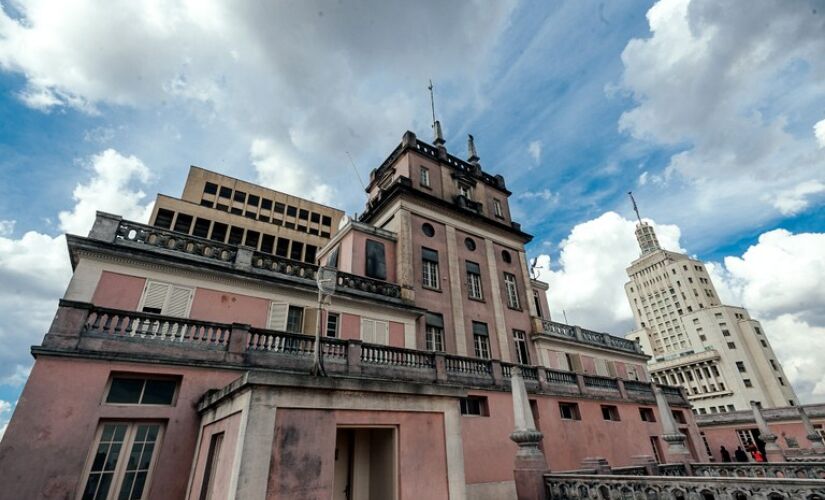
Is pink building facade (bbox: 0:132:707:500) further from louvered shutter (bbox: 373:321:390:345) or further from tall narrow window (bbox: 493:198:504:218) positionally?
tall narrow window (bbox: 493:198:504:218)

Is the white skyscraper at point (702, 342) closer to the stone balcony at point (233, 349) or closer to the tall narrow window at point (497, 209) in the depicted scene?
the tall narrow window at point (497, 209)

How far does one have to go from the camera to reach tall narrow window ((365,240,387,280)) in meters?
20.8

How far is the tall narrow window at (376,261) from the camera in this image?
20.8 m

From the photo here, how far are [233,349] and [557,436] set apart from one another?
1459 centimetres

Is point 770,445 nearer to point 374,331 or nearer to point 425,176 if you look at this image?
point 374,331

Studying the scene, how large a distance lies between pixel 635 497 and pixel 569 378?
43.1ft

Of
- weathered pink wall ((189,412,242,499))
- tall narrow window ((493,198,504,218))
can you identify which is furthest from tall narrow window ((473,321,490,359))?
weathered pink wall ((189,412,242,499))

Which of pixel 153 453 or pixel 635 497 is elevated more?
pixel 153 453

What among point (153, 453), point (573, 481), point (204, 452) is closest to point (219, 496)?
point (204, 452)

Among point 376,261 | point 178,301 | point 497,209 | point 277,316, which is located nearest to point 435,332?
point 376,261

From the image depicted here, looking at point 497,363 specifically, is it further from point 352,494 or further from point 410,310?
point 352,494

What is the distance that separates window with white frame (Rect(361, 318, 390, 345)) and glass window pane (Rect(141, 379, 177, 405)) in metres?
8.00

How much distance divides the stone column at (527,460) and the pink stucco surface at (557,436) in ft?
14.6

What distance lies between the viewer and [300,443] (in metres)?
6.11
